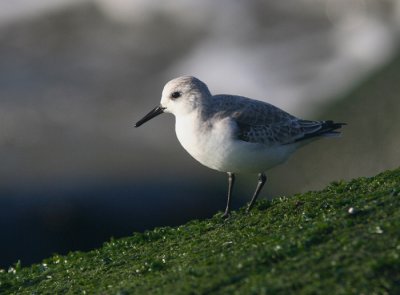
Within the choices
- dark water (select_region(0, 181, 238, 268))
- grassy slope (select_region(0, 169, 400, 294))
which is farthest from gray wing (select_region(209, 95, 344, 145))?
dark water (select_region(0, 181, 238, 268))

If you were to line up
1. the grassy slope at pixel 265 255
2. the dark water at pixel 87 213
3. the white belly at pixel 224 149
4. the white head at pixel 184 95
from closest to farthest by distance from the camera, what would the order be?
the grassy slope at pixel 265 255, the white belly at pixel 224 149, the white head at pixel 184 95, the dark water at pixel 87 213

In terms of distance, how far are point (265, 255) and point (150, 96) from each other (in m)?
17.1

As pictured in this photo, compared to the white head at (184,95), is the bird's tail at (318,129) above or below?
below

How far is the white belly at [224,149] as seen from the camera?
35.9 feet

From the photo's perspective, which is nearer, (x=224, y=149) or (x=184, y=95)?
(x=224, y=149)

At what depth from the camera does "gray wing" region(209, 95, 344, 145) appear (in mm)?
11188

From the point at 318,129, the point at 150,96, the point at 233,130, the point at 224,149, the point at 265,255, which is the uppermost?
the point at 150,96

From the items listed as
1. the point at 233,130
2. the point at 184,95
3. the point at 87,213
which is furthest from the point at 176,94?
the point at 87,213

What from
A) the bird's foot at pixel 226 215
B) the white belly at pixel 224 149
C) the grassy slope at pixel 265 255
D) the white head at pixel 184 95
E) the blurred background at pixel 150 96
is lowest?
the grassy slope at pixel 265 255

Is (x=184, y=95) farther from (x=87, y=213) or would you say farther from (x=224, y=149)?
(x=87, y=213)

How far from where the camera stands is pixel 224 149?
1093 cm

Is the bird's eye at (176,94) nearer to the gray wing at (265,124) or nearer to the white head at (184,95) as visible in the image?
the white head at (184,95)

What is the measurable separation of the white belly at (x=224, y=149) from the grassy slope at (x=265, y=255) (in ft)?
2.31

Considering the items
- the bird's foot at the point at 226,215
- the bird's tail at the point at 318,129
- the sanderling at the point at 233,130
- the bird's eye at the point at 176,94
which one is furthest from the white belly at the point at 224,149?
the bird's foot at the point at 226,215
